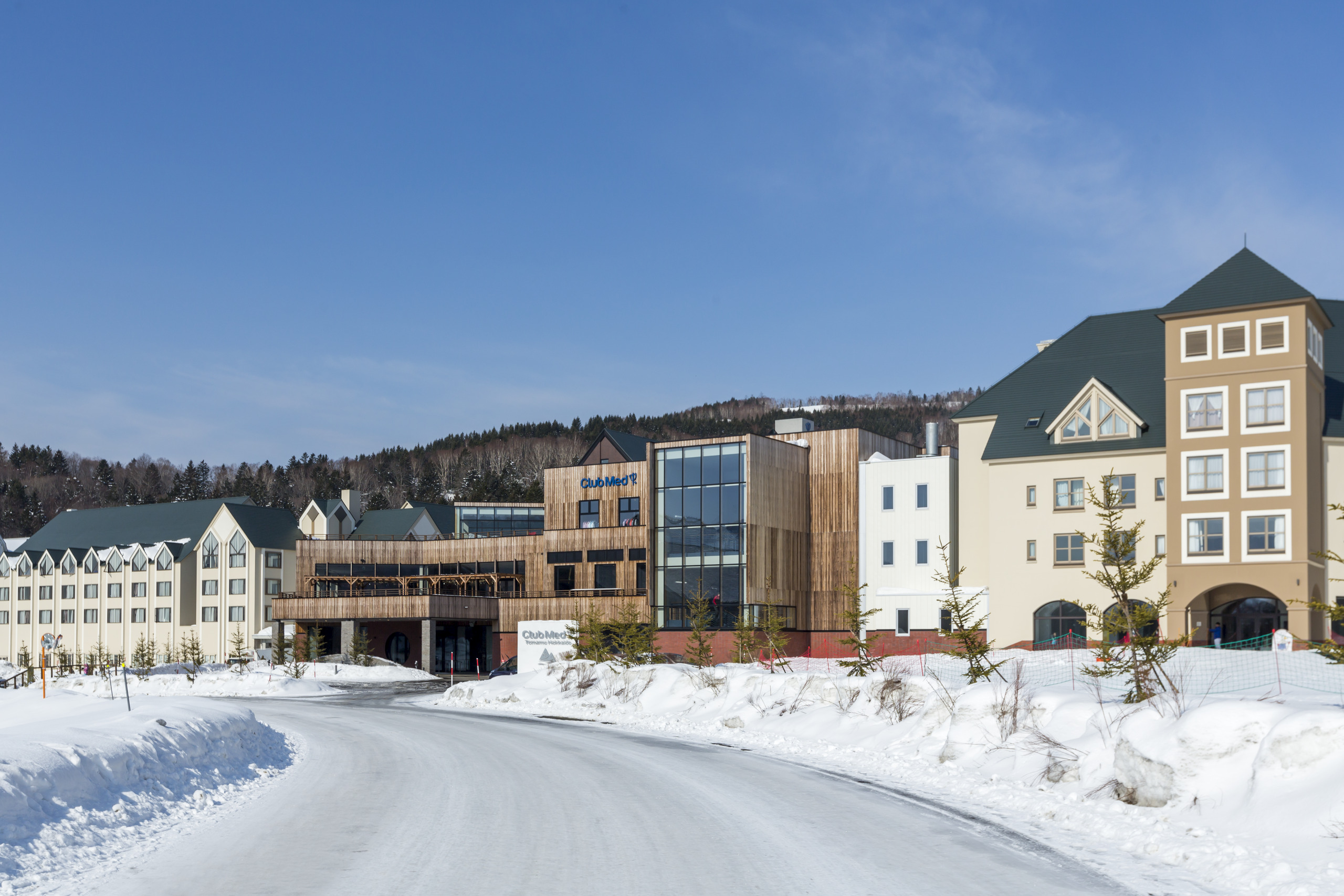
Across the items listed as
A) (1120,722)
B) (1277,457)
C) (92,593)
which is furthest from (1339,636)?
(92,593)

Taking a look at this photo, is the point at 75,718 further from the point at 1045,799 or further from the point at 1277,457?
the point at 1277,457

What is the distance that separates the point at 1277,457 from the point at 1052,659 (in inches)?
534

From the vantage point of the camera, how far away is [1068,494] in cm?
5281

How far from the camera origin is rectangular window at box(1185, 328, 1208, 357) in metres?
47.2

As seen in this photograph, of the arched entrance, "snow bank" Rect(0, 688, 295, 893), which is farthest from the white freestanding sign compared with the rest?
"snow bank" Rect(0, 688, 295, 893)

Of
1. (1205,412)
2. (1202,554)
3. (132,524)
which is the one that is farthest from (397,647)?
(1205,412)

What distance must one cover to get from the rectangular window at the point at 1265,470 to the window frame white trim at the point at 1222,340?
398 cm

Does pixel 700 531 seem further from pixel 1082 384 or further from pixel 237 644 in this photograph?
pixel 237 644

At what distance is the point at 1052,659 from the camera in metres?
41.0

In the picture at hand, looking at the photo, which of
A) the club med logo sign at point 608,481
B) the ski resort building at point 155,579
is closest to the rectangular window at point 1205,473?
the club med logo sign at point 608,481

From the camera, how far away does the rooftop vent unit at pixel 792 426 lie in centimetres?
6925

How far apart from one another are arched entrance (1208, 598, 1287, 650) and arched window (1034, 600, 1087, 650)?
542 cm

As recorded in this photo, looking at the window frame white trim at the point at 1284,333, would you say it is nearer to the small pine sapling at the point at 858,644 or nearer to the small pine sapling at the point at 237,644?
the small pine sapling at the point at 858,644

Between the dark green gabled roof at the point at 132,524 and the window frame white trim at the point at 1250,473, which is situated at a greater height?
the window frame white trim at the point at 1250,473
